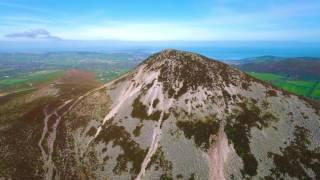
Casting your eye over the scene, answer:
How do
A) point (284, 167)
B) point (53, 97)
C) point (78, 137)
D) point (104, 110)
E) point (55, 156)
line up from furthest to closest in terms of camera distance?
point (53, 97)
point (104, 110)
point (78, 137)
point (55, 156)
point (284, 167)

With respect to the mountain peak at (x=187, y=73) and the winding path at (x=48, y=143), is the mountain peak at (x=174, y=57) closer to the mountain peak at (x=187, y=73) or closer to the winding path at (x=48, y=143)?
the mountain peak at (x=187, y=73)

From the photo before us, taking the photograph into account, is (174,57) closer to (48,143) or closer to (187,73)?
(187,73)

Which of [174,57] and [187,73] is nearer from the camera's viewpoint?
[187,73]

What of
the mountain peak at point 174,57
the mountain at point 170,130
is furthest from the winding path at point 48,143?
the mountain peak at point 174,57

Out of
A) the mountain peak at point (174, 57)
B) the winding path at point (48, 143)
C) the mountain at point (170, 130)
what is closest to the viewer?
the mountain at point (170, 130)

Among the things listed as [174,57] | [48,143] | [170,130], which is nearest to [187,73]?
[174,57]

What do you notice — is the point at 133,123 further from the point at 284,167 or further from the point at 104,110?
the point at 284,167

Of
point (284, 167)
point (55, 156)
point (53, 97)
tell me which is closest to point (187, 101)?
point (284, 167)

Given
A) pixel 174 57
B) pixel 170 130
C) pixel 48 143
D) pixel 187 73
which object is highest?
pixel 174 57

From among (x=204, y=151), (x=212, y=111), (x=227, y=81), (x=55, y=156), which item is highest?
(x=227, y=81)
